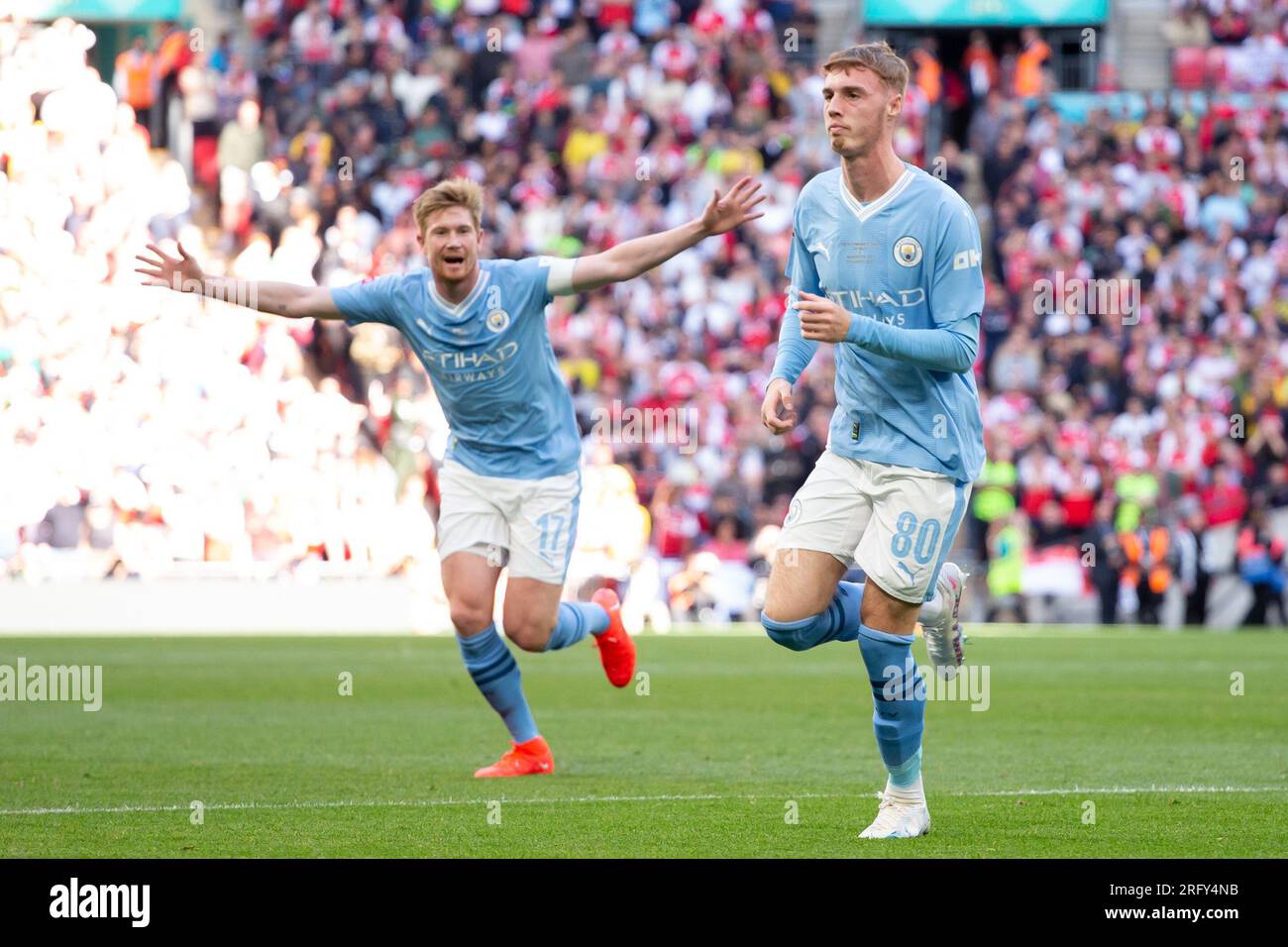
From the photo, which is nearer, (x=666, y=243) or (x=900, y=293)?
(x=900, y=293)

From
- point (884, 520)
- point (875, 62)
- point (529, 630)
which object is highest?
point (875, 62)

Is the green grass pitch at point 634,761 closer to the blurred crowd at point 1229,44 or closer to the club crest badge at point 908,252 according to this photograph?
the club crest badge at point 908,252

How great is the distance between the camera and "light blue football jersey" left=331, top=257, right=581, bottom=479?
9289 millimetres

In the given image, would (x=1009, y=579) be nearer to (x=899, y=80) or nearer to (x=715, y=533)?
(x=715, y=533)

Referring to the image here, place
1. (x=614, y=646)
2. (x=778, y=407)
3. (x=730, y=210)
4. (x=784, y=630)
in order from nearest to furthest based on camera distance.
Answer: (x=778, y=407) → (x=784, y=630) → (x=730, y=210) → (x=614, y=646)

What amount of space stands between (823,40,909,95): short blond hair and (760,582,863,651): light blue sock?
1.77 m

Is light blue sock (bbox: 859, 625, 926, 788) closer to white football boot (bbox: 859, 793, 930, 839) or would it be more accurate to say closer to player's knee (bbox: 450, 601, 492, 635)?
white football boot (bbox: 859, 793, 930, 839)

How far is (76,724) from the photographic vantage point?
11.8 meters

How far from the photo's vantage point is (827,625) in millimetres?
7770

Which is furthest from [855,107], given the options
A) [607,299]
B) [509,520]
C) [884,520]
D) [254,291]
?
[607,299]

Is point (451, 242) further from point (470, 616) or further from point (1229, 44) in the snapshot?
point (1229, 44)

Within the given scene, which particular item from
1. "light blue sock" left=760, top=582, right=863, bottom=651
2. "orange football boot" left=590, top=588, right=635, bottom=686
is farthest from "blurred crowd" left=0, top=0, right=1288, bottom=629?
"light blue sock" left=760, top=582, right=863, bottom=651

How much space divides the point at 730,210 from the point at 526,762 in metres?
2.81
